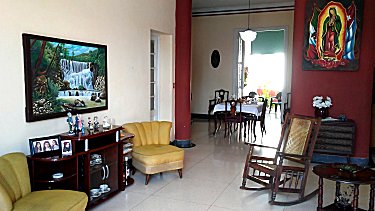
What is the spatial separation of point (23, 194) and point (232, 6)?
28.4 feet

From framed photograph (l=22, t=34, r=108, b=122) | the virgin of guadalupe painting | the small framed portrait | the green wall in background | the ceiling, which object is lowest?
the small framed portrait

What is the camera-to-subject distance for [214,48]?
10.6 m

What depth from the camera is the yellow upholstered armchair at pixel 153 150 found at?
4223 millimetres

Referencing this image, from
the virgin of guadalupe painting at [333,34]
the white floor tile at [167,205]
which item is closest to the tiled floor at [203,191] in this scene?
the white floor tile at [167,205]

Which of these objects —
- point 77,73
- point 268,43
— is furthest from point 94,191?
point 268,43

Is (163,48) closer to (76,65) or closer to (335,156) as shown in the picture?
(76,65)

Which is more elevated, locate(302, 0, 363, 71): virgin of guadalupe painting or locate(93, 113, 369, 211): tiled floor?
locate(302, 0, 363, 71): virgin of guadalupe painting

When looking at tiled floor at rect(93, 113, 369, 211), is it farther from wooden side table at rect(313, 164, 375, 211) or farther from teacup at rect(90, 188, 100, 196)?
wooden side table at rect(313, 164, 375, 211)

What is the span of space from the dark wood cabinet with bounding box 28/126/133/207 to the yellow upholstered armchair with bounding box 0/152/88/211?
26 centimetres

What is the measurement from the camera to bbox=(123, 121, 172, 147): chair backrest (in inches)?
182

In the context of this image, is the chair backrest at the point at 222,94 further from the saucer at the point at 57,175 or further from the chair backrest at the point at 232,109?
the saucer at the point at 57,175

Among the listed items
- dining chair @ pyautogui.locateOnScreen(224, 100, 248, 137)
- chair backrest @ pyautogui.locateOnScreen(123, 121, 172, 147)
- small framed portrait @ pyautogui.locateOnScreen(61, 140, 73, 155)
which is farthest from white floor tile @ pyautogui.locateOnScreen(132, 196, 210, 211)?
dining chair @ pyautogui.locateOnScreen(224, 100, 248, 137)

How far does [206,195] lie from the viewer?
3936mm

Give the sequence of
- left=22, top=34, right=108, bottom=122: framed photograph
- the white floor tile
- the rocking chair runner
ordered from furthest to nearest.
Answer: the rocking chair runner, the white floor tile, left=22, top=34, right=108, bottom=122: framed photograph
